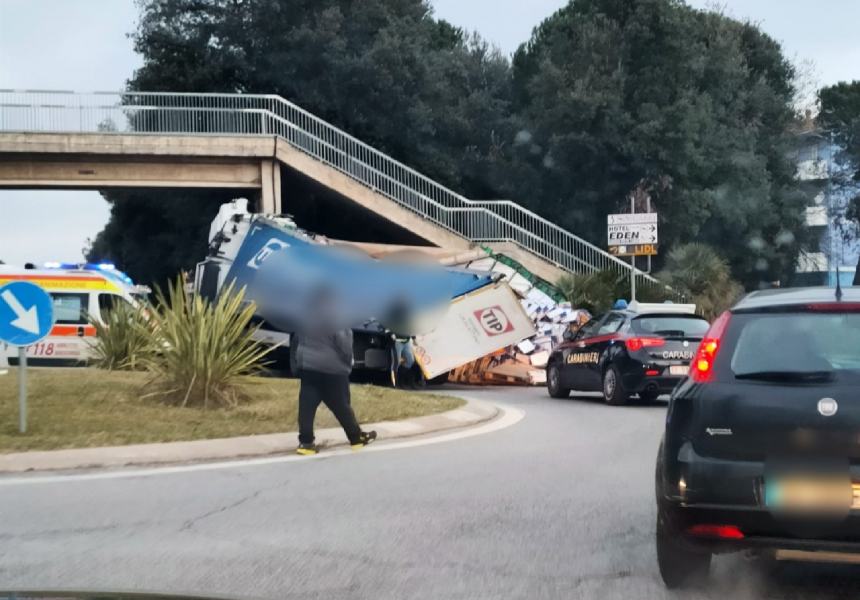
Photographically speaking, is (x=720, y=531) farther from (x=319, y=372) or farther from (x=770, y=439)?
(x=319, y=372)

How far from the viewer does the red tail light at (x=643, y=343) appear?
1698 centimetres

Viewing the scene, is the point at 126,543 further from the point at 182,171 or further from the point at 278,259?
the point at 182,171

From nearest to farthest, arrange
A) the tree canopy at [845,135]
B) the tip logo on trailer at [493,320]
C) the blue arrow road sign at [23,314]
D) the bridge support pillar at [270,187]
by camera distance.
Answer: the blue arrow road sign at [23,314] < the tip logo on trailer at [493,320] < the bridge support pillar at [270,187] < the tree canopy at [845,135]

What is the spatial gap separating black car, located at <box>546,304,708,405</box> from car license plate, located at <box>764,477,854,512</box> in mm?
11558

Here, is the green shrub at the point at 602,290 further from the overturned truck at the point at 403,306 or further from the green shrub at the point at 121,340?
the green shrub at the point at 121,340

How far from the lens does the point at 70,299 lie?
78.4ft

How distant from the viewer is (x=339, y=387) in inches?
451

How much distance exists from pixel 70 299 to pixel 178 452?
44.7 ft

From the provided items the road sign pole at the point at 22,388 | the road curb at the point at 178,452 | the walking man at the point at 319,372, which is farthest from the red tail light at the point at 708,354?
the road sign pole at the point at 22,388

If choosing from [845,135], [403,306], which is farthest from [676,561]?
[845,135]

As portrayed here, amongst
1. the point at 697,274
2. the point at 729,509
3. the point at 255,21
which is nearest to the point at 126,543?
the point at 729,509

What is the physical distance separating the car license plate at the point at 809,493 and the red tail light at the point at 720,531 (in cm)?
21

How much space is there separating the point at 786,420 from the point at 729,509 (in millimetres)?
497

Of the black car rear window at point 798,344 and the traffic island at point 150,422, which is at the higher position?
the black car rear window at point 798,344
